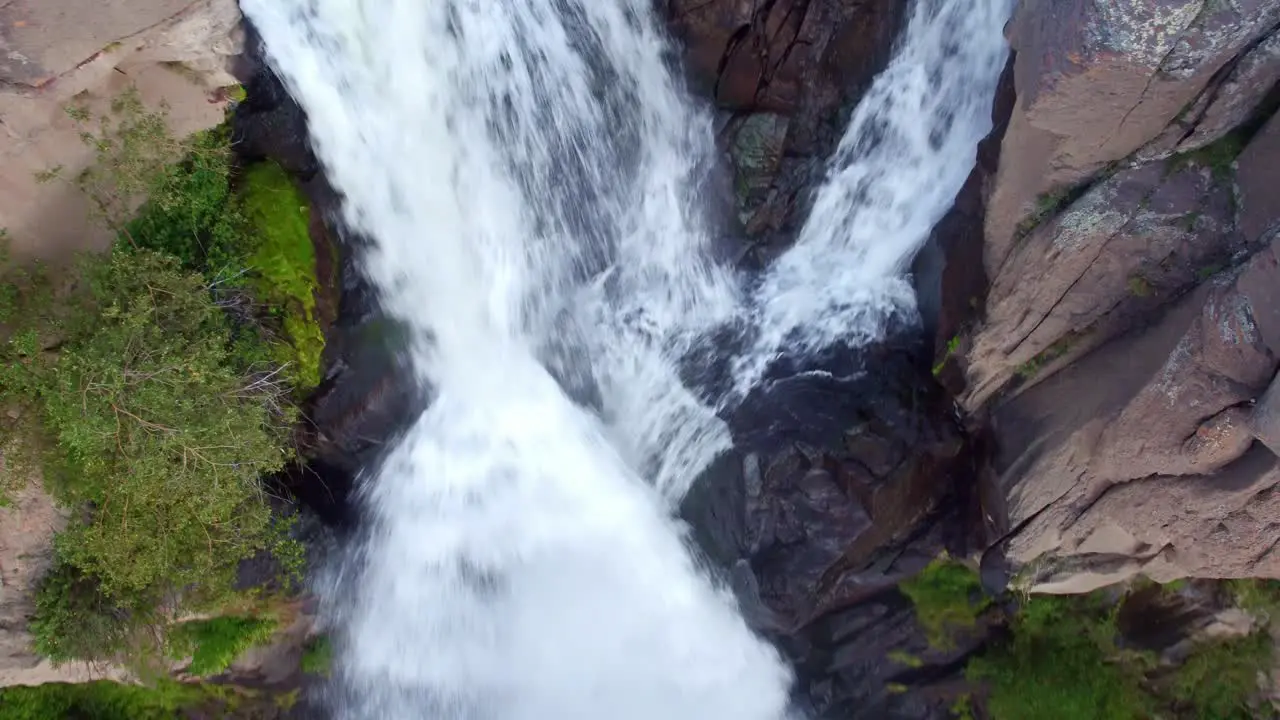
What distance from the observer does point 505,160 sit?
823 centimetres

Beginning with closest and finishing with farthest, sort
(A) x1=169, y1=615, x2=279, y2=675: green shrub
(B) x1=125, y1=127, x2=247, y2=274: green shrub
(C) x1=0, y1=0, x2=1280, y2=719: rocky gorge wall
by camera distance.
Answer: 1. (C) x1=0, y1=0, x2=1280, y2=719: rocky gorge wall
2. (B) x1=125, y1=127, x2=247, y2=274: green shrub
3. (A) x1=169, y1=615, x2=279, y2=675: green shrub

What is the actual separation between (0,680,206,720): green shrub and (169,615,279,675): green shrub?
0.55m

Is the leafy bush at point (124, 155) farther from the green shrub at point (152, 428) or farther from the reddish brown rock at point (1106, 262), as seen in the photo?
the reddish brown rock at point (1106, 262)

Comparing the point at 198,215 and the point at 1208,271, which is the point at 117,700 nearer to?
the point at 198,215

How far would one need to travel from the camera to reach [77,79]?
6.44m

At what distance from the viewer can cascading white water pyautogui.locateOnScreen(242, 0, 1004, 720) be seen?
303 inches

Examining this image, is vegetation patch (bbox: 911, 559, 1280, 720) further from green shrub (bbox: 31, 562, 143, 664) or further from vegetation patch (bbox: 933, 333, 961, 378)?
green shrub (bbox: 31, 562, 143, 664)

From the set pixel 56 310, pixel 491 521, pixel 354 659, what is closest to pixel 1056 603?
pixel 491 521

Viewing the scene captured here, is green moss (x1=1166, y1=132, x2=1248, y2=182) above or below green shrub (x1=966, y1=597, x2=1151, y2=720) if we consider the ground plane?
above

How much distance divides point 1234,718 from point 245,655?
36.5 feet

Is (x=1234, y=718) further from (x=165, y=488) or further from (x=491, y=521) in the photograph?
(x=165, y=488)

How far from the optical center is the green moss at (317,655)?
30.2ft

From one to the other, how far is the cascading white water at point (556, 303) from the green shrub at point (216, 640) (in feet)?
3.63

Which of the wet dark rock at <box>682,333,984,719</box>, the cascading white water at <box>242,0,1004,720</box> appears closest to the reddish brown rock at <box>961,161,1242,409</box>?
the wet dark rock at <box>682,333,984,719</box>
